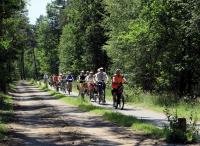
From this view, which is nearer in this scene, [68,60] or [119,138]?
[119,138]

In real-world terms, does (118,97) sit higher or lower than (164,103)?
higher

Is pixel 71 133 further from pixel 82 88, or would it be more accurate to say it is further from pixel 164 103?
pixel 82 88

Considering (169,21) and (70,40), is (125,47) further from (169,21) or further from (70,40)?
(70,40)

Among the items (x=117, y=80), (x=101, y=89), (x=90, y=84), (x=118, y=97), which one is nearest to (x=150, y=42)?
(x=90, y=84)

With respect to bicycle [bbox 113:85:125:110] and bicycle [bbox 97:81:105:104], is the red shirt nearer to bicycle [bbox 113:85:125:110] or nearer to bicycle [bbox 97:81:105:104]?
bicycle [bbox 113:85:125:110]

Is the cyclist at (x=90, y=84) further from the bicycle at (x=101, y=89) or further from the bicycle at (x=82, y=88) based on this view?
the bicycle at (x=101, y=89)

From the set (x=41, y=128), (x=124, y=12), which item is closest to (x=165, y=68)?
(x=124, y=12)

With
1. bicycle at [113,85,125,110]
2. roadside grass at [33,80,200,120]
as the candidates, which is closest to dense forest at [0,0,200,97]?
roadside grass at [33,80,200,120]

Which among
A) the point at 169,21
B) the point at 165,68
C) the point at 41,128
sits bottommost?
the point at 41,128

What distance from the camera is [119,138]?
15.8 meters

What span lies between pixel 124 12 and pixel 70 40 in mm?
38067

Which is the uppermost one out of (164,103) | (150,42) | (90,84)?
(150,42)

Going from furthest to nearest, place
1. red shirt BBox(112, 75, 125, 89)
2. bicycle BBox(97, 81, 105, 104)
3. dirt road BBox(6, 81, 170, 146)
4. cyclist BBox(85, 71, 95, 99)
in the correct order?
cyclist BBox(85, 71, 95, 99), bicycle BBox(97, 81, 105, 104), red shirt BBox(112, 75, 125, 89), dirt road BBox(6, 81, 170, 146)

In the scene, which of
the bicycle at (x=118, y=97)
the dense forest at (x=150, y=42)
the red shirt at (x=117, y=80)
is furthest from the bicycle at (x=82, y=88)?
the red shirt at (x=117, y=80)
